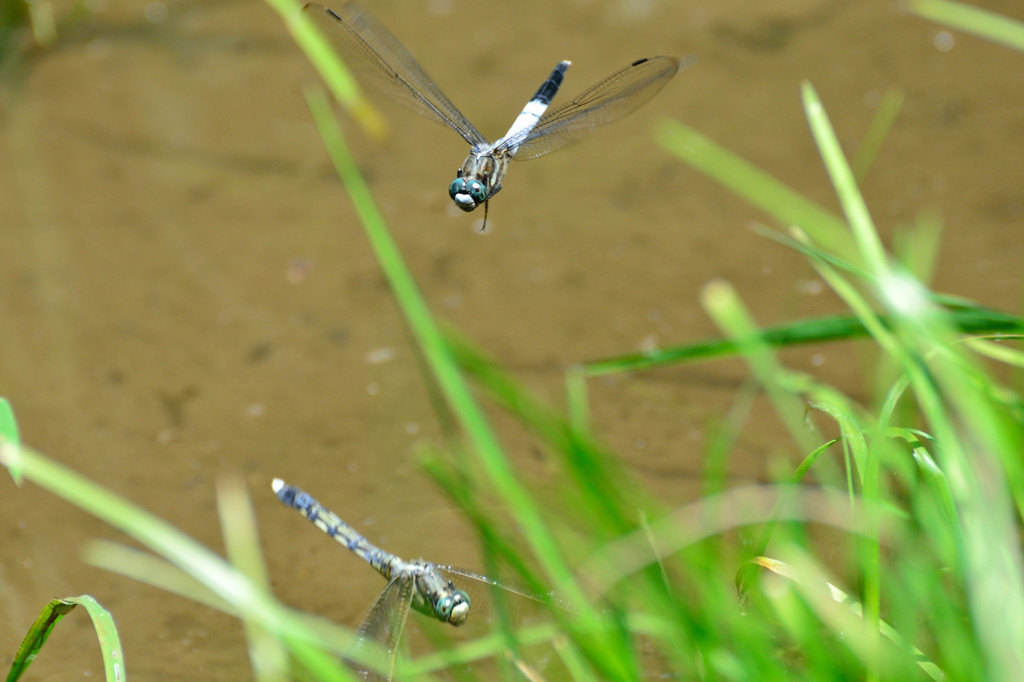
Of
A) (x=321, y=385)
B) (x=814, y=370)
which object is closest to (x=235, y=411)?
(x=321, y=385)

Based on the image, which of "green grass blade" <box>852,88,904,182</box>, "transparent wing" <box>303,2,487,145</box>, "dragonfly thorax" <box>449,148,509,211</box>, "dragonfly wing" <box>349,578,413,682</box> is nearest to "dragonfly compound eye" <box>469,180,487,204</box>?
"dragonfly thorax" <box>449,148,509,211</box>

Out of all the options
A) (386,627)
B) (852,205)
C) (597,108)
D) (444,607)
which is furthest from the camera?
(597,108)

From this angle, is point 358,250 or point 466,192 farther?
point 358,250

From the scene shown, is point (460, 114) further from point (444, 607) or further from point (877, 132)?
point (877, 132)

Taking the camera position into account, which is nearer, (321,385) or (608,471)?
(608,471)

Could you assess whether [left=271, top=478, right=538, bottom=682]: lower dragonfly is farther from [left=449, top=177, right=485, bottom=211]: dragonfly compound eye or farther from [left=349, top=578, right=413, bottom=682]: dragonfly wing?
[left=449, top=177, right=485, bottom=211]: dragonfly compound eye

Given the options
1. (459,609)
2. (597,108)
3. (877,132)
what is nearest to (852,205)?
(597,108)

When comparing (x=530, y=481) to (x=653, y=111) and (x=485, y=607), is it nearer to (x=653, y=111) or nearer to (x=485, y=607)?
(x=485, y=607)
